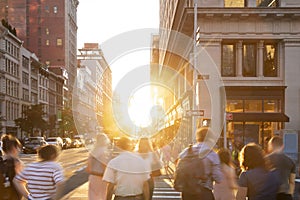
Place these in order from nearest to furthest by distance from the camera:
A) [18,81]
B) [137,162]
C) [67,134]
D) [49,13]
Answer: [137,162] < [18,81] < [67,134] < [49,13]

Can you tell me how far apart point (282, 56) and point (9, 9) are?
94.5 m

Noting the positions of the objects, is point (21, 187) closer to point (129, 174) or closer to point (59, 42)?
point (129, 174)

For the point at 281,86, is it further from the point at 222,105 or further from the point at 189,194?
the point at 189,194

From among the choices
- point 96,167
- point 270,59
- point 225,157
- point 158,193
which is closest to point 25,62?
point 270,59

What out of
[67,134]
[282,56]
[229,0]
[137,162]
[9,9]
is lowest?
[67,134]

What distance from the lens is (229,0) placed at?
1284 inches

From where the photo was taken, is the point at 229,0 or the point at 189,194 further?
the point at 229,0

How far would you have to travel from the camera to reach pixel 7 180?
773 centimetres

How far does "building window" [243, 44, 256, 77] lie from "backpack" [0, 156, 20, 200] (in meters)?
26.7

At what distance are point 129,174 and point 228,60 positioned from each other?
26.5 metres

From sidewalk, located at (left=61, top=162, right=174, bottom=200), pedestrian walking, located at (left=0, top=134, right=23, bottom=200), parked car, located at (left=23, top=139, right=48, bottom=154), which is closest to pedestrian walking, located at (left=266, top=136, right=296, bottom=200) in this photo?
pedestrian walking, located at (left=0, top=134, right=23, bottom=200)

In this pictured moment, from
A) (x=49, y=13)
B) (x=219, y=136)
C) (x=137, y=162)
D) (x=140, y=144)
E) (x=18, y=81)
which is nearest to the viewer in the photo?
(x=137, y=162)

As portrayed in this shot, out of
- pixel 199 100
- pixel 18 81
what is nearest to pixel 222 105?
pixel 199 100

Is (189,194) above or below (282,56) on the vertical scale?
below
